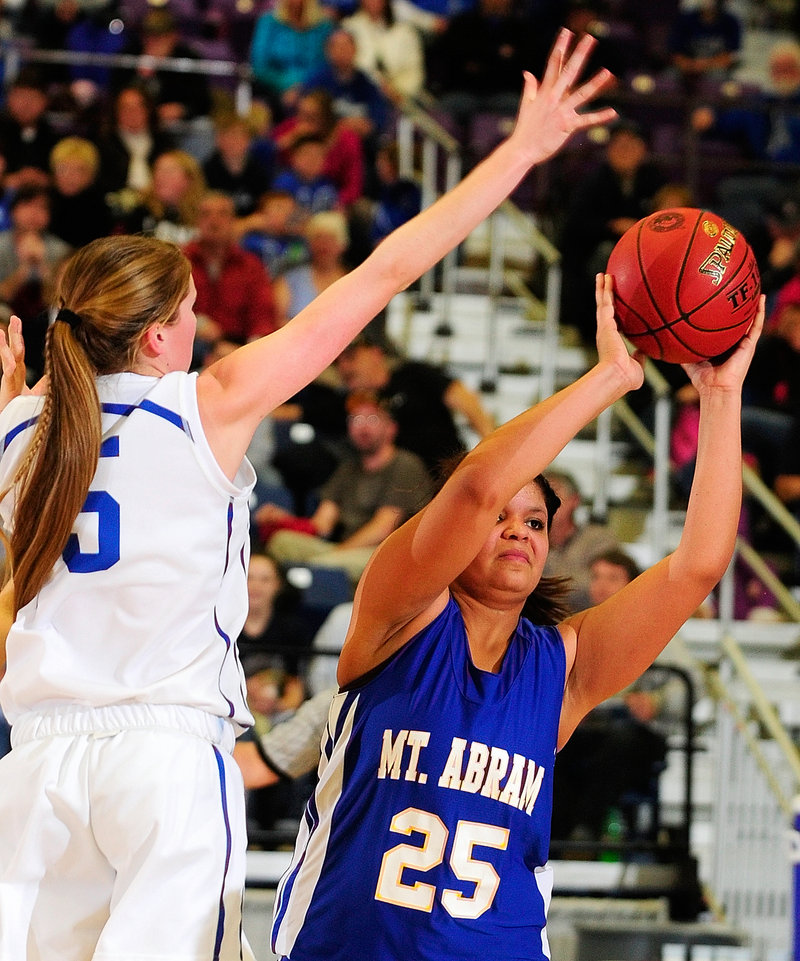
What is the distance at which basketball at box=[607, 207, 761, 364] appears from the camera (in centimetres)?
303

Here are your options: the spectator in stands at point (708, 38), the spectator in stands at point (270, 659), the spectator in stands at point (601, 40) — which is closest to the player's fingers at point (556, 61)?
the spectator in stands at point (270, 659)

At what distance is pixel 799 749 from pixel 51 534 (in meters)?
4.90

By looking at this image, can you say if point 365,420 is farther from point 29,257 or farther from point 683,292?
point 683,292

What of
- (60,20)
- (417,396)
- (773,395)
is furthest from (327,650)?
(60,20)

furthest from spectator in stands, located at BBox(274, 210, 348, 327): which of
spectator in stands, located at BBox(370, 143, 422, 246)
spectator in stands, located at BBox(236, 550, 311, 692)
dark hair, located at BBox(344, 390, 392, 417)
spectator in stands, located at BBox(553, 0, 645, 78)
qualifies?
spectator in stands, located at BBox(553, 0, 645, 78)

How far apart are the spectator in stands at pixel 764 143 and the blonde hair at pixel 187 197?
3.61m

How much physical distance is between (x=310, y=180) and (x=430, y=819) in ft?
25.3

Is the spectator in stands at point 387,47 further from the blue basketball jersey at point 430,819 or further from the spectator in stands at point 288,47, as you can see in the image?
the blue basketball jersey at point 430,819

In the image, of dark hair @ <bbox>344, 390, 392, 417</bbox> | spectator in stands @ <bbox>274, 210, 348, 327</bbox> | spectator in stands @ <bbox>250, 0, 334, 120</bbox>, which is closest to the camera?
dark hair @ <bbox>344, 390, 392, 417</bbox>

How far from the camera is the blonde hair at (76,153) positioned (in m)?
9.13

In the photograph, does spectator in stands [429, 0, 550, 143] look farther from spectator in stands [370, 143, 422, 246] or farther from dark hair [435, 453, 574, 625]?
dark hair [435, 453, 574, 625]

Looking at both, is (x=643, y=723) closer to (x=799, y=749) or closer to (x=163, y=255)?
(x=799, y=749)

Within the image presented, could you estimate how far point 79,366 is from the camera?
2.66 metres

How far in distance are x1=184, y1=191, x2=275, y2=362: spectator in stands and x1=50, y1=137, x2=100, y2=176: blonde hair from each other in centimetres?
97
